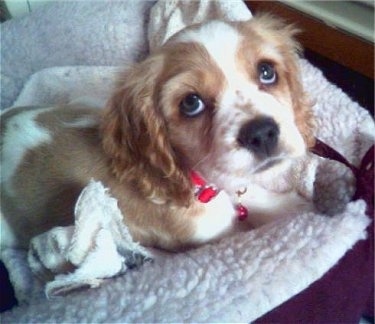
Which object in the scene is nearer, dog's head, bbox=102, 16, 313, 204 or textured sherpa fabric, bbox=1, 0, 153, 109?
dog's head, bbox=102, 16, 313, 204

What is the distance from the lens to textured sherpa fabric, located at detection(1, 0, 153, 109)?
2.21 meters

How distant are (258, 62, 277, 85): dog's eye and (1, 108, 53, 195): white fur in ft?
2.10

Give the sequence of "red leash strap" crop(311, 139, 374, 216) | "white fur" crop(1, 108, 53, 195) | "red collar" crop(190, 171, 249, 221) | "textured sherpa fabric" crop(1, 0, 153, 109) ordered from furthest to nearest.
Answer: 1. "textured sherpa fabric" crop(1, 0, 153, 109)
2. "white fur" crop(1, 108, 53, 195)
3. "red collar" crop(190, 171, 249, 221)
4. "red leash strap" crop(311, 139, 374, 216)

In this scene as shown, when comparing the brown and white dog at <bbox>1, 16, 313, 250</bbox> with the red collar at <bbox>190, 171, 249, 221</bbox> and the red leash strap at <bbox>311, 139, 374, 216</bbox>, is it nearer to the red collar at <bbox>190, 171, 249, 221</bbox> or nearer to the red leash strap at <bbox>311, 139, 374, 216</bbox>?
the red collar at <bbox>190, 171, 249, 221</bbox>

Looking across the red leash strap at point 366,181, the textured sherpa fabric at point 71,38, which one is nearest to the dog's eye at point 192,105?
the red leash strap at point 366,181

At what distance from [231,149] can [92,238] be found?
40 cm

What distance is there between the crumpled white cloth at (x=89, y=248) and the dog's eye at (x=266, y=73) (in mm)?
458

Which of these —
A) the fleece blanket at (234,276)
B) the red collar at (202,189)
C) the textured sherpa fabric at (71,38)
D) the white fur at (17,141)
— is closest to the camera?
the fleece blanket at (234,276)

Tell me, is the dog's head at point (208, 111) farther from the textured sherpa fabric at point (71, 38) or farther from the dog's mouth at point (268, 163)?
the textured sherpa fabric at point (71, 38)

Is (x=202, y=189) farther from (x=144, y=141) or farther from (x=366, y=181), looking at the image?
(x=366, y=181)

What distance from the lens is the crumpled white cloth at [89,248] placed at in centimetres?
124

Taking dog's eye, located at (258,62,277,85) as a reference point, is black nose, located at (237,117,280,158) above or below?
below

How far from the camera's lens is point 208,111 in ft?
4.02

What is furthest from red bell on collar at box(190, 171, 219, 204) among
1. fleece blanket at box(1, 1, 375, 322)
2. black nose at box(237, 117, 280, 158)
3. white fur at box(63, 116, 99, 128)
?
white fur at box(63, 116, 99, 128)
